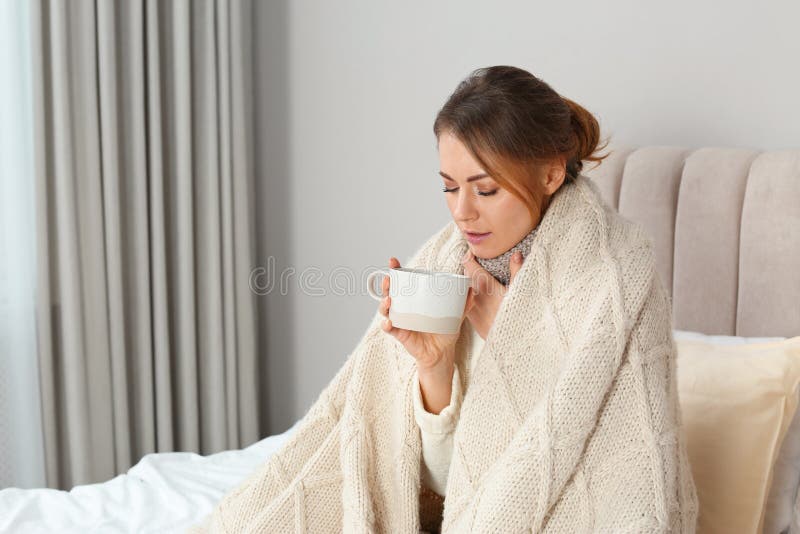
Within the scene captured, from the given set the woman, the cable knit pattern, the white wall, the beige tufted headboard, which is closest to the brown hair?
the woman

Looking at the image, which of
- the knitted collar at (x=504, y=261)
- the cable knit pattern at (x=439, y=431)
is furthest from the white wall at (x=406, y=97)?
the cable knit pattern at (x=439, y=431)

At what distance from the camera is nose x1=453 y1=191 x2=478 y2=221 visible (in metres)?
1.27

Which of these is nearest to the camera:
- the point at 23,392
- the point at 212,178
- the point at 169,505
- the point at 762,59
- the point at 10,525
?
the point at 10,525

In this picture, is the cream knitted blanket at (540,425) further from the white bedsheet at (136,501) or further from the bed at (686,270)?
the bed at (686,270)

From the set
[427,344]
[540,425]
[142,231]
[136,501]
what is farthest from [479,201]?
[142,231]

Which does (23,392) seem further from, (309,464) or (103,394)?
(309,464)

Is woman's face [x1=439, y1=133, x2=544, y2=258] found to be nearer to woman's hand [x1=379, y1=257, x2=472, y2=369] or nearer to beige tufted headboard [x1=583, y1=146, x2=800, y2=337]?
woman's hand [x1=379, y1=257, x2=472, y2=369]

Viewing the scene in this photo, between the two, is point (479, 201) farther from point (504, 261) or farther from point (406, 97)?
point (406, 97)

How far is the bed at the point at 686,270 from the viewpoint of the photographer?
5.42 ft

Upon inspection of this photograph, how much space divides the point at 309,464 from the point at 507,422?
0.42m

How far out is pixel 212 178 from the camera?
2.79 m

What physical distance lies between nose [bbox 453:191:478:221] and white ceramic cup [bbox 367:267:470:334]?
139mm

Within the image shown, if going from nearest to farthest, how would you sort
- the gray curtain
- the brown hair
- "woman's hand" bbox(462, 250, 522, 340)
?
1. the brown hair
2. "woman's hand" bbox(462, 250, 522, 340)
3. the gray curtain

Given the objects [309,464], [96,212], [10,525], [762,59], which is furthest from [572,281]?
[96,212]
